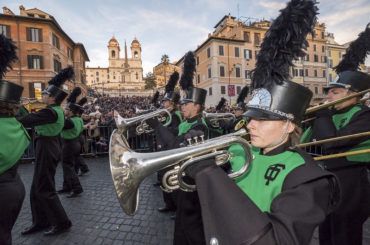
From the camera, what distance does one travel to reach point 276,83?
1597mm


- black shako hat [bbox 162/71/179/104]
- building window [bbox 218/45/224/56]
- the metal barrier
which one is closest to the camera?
black shako hat [bbox 162/71/179/104]

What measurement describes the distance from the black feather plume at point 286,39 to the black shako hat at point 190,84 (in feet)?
7.27

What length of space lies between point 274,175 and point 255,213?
46 centimetres

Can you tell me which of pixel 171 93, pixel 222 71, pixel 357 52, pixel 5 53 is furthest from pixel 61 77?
pixel 222 71

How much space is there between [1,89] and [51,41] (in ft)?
114

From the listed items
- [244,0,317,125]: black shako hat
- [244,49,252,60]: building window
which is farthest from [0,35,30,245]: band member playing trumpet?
[244,49,252,60]: building window

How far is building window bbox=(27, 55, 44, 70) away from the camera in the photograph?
28.1 meters

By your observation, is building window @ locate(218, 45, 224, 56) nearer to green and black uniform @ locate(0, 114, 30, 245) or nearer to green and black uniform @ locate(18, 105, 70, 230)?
green and black uniform @ locate(18, 105, 70, 230)

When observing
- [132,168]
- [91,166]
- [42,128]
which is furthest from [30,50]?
[132,168]

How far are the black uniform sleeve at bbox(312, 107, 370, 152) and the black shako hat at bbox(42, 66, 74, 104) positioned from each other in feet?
15.7

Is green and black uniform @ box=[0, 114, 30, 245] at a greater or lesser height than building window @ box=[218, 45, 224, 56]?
lesser

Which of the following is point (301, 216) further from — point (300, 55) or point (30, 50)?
point (30, 50)

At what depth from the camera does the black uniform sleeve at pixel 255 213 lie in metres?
0.98

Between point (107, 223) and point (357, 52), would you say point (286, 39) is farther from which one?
point (107, 223)
